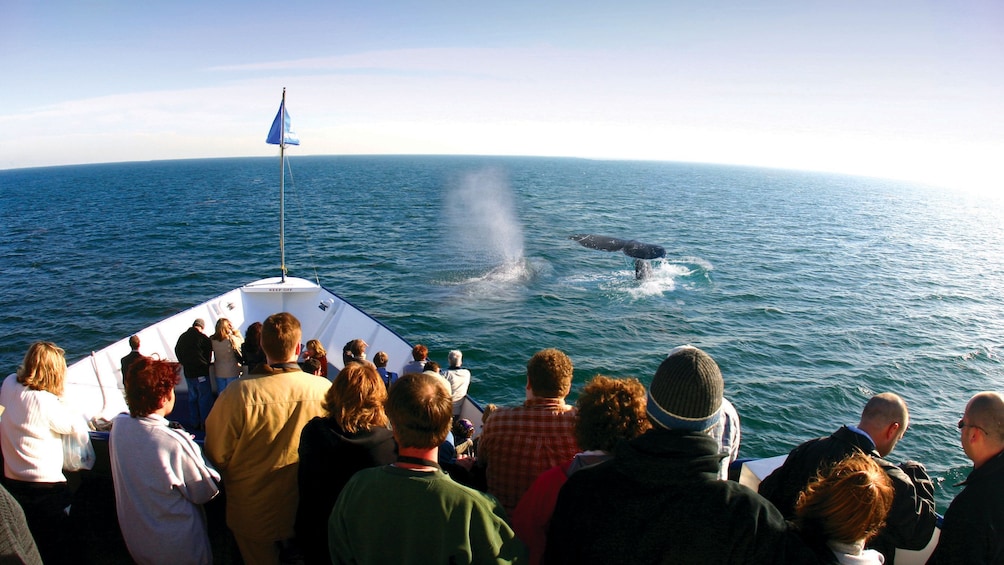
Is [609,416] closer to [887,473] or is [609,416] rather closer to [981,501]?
[887,473]

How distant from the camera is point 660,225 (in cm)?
5731

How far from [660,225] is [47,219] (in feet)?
226

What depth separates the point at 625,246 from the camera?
Result: 3728cm

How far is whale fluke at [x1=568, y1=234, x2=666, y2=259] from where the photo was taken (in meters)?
34.8

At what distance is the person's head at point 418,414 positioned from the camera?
2.82 m

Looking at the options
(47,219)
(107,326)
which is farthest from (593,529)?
(47,219)

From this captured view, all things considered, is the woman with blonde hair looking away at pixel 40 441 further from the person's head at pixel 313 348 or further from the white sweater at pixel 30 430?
the person's head at pixel 313 348

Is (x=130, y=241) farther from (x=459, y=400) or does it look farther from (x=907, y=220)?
(x=907, y=220)

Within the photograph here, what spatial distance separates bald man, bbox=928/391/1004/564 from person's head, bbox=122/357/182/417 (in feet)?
16.7

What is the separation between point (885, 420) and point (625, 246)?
33.8 m

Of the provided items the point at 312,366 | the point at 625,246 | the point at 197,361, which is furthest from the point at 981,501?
the point at 625,246

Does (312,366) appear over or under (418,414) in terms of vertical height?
under

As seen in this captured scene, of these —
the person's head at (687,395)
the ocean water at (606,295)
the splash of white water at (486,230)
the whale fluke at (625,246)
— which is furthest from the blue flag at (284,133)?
the whale fluke at (625,246)

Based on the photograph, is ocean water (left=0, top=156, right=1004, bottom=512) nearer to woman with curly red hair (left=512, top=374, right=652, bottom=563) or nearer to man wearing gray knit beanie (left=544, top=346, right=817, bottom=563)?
woman with curly red hair (left=512, top=374, right=652, bottom=563)
